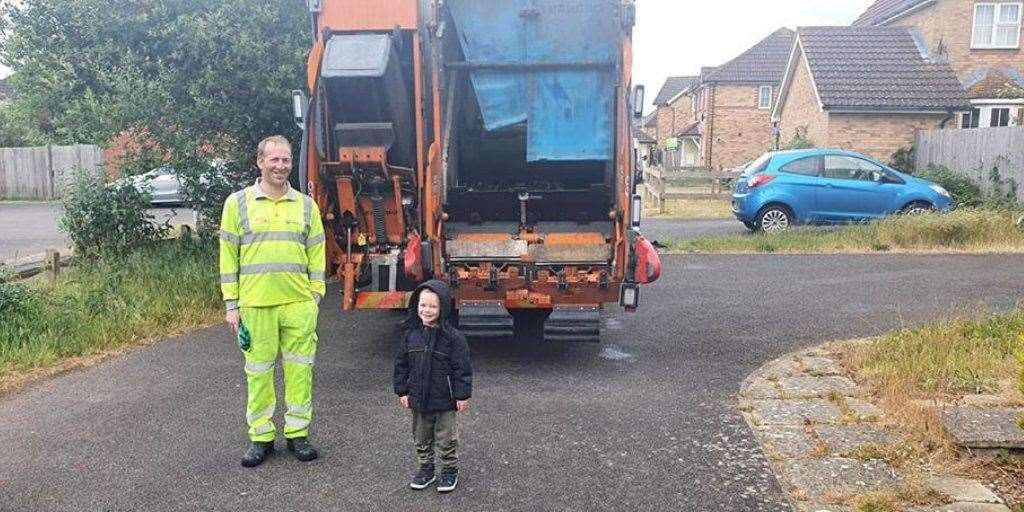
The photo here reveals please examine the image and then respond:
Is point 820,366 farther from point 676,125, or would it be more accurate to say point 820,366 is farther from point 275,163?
point 676,125

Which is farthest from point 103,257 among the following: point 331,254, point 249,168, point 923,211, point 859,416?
point 923,211

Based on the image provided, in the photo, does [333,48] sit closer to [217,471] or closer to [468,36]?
[468,36]

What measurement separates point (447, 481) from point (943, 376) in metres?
3.53

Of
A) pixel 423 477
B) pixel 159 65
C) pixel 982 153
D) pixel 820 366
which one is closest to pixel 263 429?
pixel 423 477

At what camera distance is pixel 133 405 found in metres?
5.41

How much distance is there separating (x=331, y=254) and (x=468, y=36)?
2.08 meters

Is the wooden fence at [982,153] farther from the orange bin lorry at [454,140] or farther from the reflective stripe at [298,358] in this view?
the reflective stripe at [298,358]

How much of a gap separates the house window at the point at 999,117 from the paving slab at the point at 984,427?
19.1 metres

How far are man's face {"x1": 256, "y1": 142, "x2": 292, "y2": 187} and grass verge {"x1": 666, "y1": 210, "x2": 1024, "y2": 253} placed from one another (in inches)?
355

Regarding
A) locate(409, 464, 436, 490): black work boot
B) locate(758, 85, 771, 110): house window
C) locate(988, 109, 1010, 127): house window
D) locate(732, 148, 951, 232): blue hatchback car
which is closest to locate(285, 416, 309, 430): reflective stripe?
locate(409, 464, 436, 490): black work boot

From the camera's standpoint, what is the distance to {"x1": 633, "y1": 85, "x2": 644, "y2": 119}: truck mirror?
6.22 meters

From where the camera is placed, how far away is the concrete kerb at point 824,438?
155 inches

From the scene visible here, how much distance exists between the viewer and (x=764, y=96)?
121 feet

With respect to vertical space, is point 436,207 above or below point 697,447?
above
